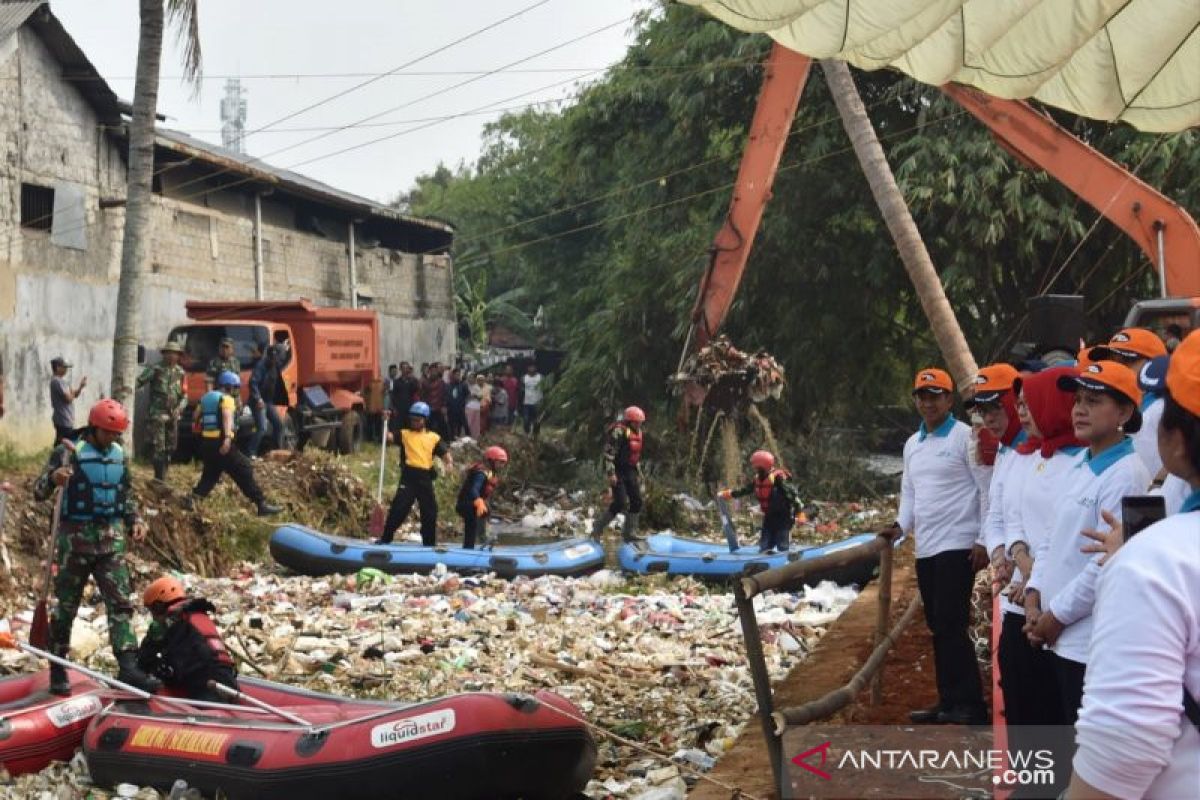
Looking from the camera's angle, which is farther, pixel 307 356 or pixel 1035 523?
pixel 307 356

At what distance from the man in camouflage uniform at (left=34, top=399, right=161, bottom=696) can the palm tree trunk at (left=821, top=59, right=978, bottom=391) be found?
5.95m

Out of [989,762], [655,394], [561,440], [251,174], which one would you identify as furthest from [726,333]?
[989,762]

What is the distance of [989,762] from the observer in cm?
425

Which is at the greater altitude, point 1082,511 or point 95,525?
point 1082,511

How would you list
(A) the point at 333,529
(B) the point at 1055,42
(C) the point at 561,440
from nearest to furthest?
(B) the point at 1055,42, (A) the point at 333,529, (C) the point at 561,440

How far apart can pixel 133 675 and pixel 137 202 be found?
7.40m

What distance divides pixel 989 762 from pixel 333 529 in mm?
13641

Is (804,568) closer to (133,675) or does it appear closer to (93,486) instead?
(133,675)

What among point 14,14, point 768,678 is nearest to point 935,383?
point 768,678

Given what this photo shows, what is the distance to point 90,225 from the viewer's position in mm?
21078

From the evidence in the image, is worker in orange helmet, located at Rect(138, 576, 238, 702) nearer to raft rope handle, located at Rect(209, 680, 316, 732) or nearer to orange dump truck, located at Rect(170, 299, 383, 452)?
raft rope handle, located at Rect(209, 680, 316, 732)

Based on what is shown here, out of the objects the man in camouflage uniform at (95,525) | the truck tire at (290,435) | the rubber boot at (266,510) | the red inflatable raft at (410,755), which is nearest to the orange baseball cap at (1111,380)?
the red inflatable raft at (410,755)

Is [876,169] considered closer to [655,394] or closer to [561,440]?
[655,394]

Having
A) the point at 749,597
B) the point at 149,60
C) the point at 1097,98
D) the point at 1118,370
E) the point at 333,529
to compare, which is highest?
the point at 149,60
